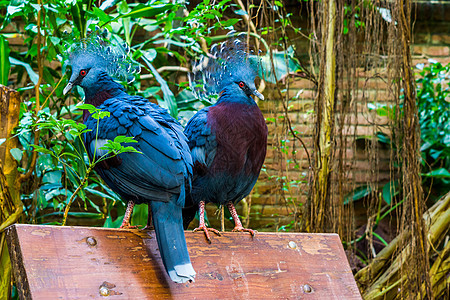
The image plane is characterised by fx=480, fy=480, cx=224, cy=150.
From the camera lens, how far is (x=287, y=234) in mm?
1745

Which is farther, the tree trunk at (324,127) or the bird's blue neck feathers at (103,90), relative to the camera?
the tree trunk at (324,127)

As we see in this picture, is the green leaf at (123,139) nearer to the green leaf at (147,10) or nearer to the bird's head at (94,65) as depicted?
the bird's head at (94,65)

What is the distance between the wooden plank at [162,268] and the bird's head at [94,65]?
0.61 meters

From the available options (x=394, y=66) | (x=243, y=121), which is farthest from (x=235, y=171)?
(x=394, y=66)

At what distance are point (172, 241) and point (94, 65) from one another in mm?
817

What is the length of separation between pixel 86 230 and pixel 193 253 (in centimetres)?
34

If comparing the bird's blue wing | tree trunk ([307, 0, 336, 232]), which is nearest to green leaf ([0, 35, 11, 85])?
the bird's blue wing

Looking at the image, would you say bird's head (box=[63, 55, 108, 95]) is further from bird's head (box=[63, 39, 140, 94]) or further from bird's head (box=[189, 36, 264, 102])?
bird's head (box=[189, 36, 264, 102])

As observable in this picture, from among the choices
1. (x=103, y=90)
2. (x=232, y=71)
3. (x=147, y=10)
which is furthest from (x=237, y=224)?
(x=147, y=10)

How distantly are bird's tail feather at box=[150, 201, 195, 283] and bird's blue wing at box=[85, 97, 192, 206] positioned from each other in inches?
1.6

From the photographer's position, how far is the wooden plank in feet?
4.05

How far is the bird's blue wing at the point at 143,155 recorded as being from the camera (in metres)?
1.46

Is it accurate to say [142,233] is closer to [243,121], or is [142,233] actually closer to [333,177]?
[243,121]

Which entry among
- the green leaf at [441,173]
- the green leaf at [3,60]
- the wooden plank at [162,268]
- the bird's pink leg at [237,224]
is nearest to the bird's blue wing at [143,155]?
the wooden plank at [162,268]
